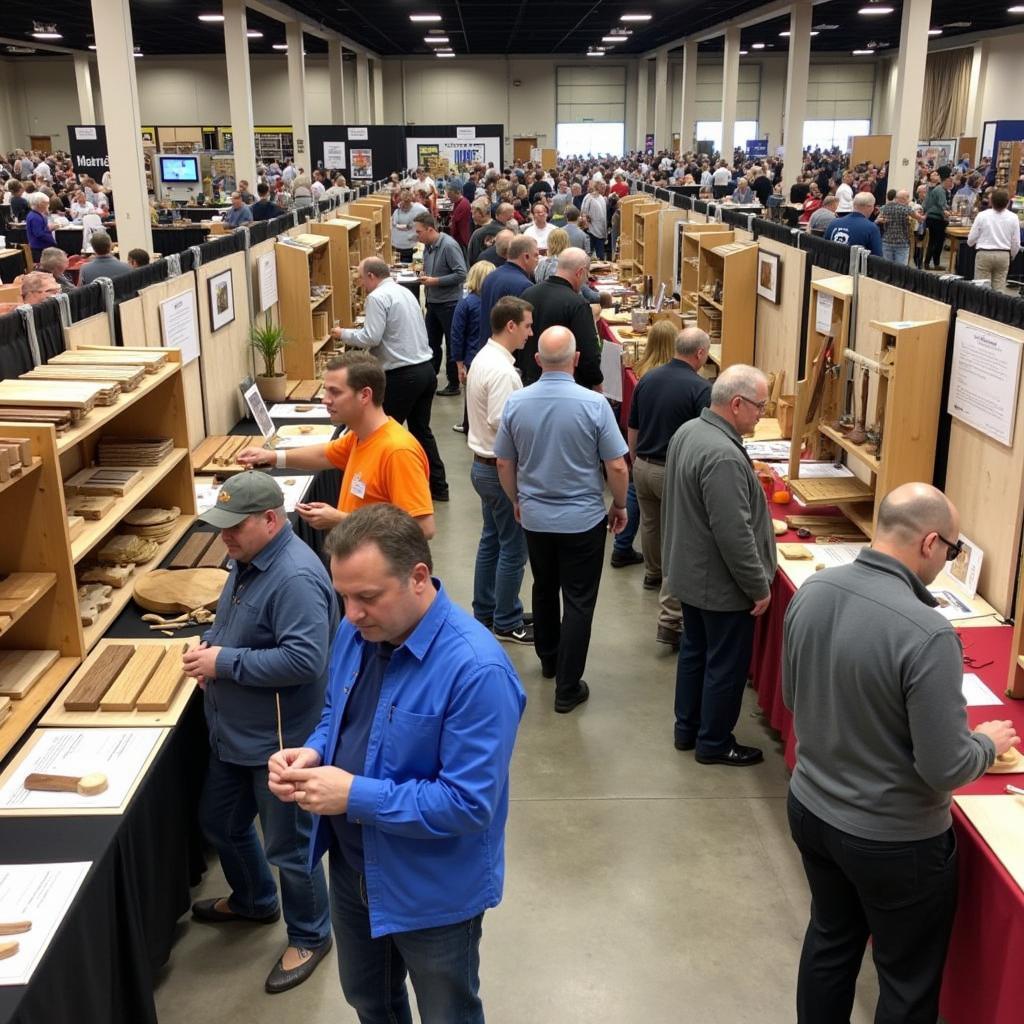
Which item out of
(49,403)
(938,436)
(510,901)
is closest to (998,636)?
(938,436)

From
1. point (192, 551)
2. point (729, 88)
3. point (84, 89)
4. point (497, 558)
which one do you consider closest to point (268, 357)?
point (497, 558)

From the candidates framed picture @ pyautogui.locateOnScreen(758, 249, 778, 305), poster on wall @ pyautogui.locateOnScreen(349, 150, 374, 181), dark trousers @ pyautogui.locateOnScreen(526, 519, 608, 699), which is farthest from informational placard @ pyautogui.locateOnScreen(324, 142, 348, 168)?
dark trousers @ pyautogui.locateOnScreen(526, 519, 608, 699)

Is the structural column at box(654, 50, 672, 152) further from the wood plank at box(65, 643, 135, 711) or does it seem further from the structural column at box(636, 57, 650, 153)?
the wood plank at box(65, 643, 135, 711)

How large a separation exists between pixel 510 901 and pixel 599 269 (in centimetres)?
1212

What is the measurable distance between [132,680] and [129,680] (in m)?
0.01

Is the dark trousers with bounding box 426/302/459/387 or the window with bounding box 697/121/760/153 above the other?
the window with bounding box 697/121/760/153

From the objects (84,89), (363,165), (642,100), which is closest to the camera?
(363,165)

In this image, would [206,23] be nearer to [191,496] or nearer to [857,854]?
[191,496]

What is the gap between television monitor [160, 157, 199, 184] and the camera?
2233cm

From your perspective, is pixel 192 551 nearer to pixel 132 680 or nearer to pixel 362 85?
pixel 132 680

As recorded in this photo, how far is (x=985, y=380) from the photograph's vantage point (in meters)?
4.12

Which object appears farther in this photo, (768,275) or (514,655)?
(768,275)

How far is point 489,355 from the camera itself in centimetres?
554

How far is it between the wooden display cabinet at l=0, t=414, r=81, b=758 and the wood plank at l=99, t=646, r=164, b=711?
169 millimetres
